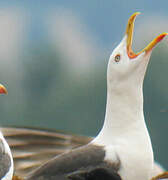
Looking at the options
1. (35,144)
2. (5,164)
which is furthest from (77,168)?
(35,144)

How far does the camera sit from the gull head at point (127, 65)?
1344 mm

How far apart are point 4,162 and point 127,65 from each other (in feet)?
1.53

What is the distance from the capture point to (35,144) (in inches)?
82.7

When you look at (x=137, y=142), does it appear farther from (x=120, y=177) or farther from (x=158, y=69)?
(x=158, y=69)

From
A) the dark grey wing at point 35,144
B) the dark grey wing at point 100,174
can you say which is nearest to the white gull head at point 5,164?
the dark grey wing at point 100,174

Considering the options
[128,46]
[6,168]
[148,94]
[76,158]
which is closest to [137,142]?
[76,158]

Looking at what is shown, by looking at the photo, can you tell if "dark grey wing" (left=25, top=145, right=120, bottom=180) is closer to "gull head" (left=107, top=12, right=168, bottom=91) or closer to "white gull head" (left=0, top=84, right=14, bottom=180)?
"white gull head" (left=0, top=84, right=14, bottom=180)

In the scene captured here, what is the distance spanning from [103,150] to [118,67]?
10.1 inches

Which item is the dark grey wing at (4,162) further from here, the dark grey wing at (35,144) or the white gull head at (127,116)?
the dark grey wing at (35,144)

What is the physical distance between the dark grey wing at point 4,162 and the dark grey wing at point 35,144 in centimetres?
72

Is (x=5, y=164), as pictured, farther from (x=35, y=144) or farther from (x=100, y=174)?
(x=35, y=144)

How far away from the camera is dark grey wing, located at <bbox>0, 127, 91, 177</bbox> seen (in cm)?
200

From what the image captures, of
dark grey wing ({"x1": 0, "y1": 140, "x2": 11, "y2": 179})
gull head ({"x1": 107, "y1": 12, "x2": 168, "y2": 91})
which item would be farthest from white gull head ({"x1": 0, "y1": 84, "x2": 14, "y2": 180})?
gull head ({"x1": 107, "y1": 12, "x2": 168, "y2": 91})

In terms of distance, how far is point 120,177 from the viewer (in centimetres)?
128
